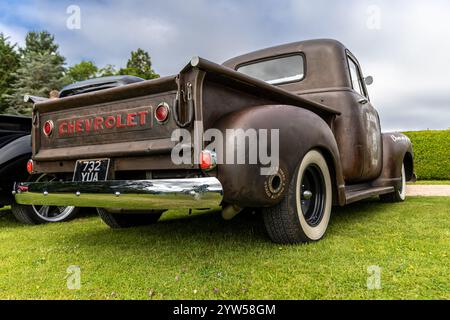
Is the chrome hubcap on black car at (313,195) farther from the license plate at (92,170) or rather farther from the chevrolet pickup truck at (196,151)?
the license plate at (92,170)

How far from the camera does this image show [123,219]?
4047 mm

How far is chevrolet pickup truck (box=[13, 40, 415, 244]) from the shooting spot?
2.38 metres

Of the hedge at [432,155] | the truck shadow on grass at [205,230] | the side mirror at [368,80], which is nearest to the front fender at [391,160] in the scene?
the truck shadow on grass at [205,230]

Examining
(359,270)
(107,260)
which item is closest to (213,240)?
(107,260)

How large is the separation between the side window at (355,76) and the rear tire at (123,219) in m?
2.61

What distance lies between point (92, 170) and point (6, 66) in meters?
30.0

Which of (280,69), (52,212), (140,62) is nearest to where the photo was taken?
(280,69)

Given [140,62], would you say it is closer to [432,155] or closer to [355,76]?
[432,155]

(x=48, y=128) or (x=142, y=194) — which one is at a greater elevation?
(x=48, y=128)
